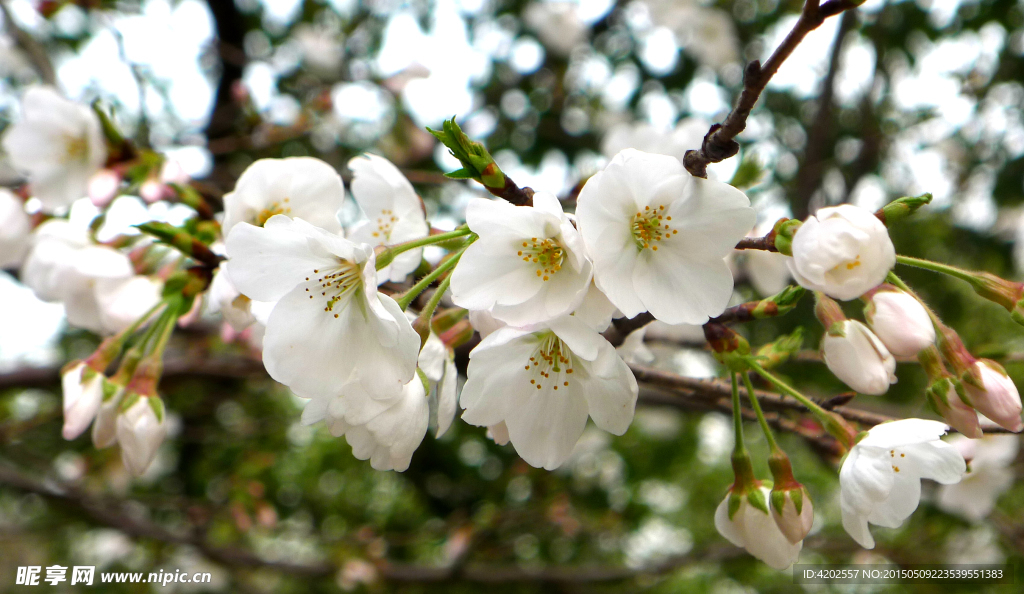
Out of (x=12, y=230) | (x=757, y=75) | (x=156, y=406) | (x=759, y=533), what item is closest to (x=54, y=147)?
(x=12, y=230)

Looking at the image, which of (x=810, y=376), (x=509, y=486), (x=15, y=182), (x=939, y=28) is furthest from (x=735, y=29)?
(x=15, y=182)

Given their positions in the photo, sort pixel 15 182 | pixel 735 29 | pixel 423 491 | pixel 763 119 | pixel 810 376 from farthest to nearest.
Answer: pixel 423 491 < pixel 735 29 < pixel 763 119 < pixel 810 376 < pixel 15 182

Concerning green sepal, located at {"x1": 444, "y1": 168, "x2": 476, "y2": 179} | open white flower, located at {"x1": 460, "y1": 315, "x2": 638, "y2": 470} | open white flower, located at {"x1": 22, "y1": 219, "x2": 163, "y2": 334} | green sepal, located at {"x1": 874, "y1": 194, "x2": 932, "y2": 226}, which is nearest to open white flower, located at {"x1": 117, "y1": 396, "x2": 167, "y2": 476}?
open white flower, located at {"x1": 22, "y1": 219, "x2": 163, "y2": 334}

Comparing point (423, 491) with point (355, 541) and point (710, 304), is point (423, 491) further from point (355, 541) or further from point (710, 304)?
point (710, 304)

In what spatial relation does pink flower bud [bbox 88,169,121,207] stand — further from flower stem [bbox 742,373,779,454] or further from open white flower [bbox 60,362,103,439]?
flower stem [bbox 742,373,779,454]

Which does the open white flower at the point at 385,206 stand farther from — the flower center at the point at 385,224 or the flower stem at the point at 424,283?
the flower stem at the point at 424,283

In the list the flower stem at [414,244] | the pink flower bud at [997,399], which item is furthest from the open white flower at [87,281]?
the pink flower bud at [997,399]
